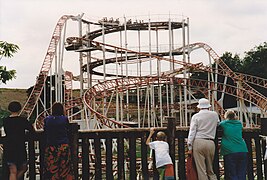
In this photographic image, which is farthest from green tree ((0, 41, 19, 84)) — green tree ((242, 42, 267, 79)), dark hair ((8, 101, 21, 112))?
green tree ((242, 42, 267, 79))

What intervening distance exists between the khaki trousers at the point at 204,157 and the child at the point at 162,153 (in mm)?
388

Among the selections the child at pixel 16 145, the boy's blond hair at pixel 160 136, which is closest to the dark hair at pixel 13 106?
the child at pixel 16 145

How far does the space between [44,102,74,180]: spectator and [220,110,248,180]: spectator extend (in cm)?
223

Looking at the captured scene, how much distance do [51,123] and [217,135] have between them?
242 cm

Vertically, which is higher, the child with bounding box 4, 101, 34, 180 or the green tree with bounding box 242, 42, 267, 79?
the green tree with bounding box 242, 42, 267, 79

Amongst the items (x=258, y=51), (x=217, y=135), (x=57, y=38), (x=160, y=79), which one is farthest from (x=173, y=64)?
(x=258, y=51)

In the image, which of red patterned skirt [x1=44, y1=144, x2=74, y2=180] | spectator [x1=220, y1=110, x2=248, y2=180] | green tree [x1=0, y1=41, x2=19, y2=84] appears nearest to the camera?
red patterned skirt [x1=44, y1=144, x2=74, y2=180]

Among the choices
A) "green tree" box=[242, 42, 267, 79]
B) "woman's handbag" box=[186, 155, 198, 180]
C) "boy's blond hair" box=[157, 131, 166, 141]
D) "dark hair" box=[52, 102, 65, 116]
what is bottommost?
"woman's handbag" box=[186, 155, 198, 180]

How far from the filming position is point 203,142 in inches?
259

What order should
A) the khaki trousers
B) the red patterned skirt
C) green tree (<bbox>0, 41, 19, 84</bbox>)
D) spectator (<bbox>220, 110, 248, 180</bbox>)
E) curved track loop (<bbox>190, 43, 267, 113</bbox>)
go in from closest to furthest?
the red patterned skirt → the khaki trousers → spectator (<bbox>220, 110, 248, 180</bbox>) → green tree (<bbox>0, 41, 19, 84</bbox>) → curved track loop (<bbox>190, 43, 267, 113</bbox>)

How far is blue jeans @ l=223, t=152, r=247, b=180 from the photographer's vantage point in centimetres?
671

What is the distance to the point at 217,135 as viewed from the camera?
6.95 m

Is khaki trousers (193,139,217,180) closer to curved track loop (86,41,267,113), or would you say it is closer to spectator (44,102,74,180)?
Result: spectator (44,102,74,180)

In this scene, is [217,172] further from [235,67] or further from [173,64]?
[235,67]
